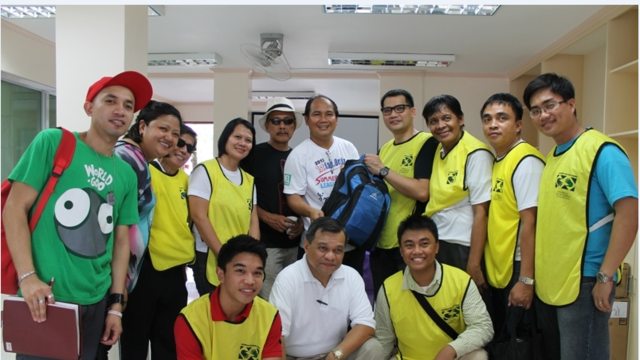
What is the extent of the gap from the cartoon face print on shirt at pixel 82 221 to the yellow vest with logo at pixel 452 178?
1.50 metres

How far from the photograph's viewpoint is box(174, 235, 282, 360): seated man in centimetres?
178

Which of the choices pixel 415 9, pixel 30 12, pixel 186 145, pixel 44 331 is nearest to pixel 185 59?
pixel 30 12

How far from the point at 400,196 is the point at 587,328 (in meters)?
1.04

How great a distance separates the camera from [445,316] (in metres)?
2.12

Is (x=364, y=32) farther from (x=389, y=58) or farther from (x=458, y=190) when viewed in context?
(x=458, y=190)

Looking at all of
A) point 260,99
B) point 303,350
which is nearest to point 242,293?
point 303,350

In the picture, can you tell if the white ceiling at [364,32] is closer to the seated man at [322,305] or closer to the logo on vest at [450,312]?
the seated man at [322,305]

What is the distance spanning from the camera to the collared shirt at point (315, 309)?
2123 millimetres

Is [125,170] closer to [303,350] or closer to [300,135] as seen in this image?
[303,350]

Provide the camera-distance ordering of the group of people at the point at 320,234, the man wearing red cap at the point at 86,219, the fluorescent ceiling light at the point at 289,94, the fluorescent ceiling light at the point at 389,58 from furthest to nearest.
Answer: the fluorescent ceiling light at the point at 289,94, the fluorescent ceiling light at the point at 389,58, the group of people at the point at 320,234, the man wearing red cap at the point at 86,219

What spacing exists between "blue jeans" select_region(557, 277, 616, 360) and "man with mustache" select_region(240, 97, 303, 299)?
4.70ft

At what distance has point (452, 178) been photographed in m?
2.18

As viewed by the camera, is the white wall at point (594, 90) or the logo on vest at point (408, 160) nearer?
the logo on vest at point (408, 160)

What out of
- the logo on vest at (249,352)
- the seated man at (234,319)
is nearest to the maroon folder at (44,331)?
the seated man at (234,319)
